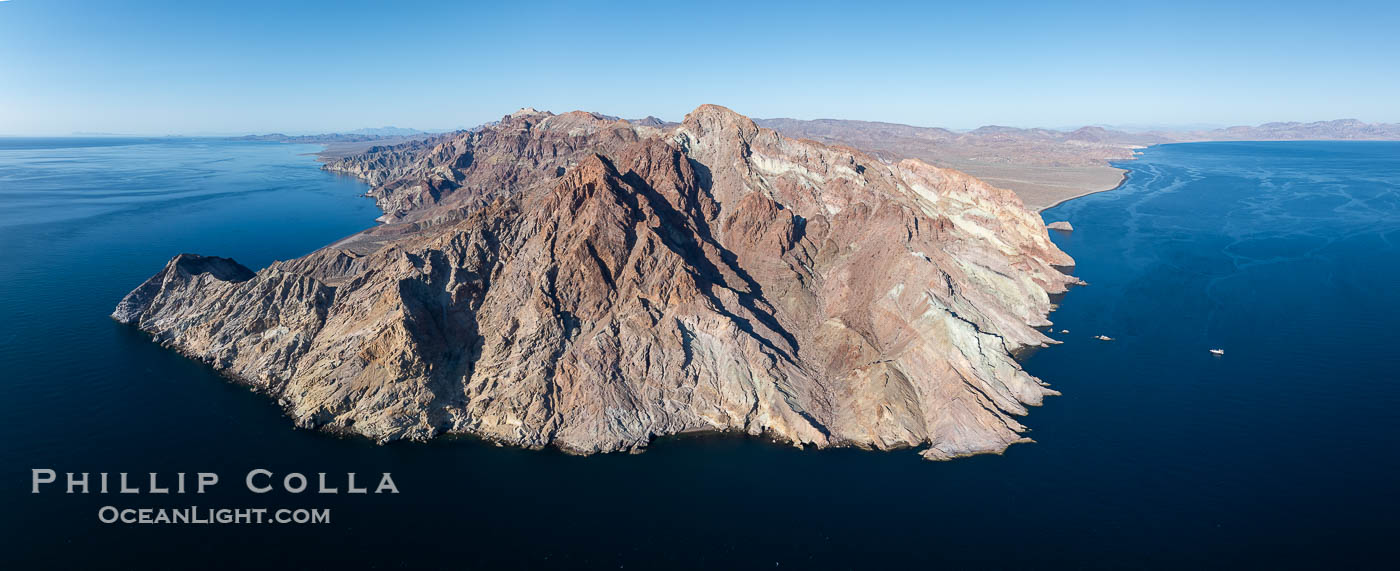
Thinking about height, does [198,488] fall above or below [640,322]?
below

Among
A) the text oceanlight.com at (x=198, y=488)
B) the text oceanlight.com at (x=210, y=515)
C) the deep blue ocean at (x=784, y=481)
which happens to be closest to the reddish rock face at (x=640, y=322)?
the deep blue ocean at (x=784, y=481)

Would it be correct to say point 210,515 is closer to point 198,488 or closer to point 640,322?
point 198,488

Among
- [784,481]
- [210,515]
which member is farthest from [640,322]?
[210,515]

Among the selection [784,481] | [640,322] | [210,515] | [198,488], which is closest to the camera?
[210,515]

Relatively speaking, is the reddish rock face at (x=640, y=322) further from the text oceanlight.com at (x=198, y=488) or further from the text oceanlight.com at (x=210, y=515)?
Answer: the text oceanlight.com at (x=210, y=515)

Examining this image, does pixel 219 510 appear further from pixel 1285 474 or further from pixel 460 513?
pixel 1285 474
